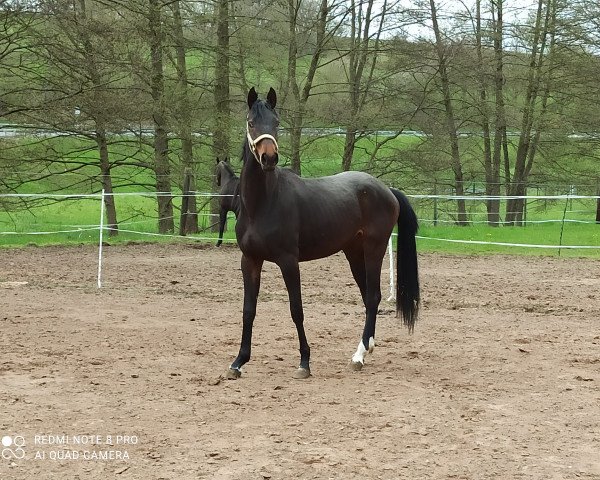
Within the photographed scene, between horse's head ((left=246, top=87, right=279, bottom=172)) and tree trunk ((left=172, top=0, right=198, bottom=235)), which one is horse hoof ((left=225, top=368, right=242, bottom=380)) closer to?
horse's head ((left=246, top=87, right=279, bottom=172))

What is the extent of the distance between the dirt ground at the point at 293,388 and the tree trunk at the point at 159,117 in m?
8.70

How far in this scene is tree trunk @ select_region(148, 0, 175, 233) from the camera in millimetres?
17844

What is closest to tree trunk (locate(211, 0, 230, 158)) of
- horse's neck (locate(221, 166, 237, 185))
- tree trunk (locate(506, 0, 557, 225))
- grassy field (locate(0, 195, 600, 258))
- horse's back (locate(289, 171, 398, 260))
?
grassy field (locate(0, 195, 600, 258))

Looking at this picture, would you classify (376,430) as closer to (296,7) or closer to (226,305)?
(226,305)

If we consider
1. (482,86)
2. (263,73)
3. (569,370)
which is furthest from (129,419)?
(482,86)

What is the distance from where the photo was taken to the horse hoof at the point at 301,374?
558cm

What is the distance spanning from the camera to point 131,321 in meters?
7.86

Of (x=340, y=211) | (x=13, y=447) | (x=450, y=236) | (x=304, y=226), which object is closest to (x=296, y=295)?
(x=304, y=226)

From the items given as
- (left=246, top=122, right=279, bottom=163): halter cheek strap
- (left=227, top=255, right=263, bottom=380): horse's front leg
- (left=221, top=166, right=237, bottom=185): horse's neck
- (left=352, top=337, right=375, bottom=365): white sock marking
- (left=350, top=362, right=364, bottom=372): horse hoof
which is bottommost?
(left=350, top=362, right=364, bottom=372): horse hoof

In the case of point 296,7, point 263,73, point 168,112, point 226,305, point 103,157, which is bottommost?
point 226,305

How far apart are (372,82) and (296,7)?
3.24 metres

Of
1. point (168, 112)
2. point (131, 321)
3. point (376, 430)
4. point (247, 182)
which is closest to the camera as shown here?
point (376, 430)

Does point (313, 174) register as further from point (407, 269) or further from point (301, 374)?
point (301, 374)

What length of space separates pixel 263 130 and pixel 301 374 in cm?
189
